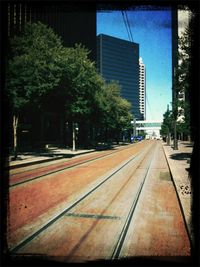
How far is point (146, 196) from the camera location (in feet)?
30.7

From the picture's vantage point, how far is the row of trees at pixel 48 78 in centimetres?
1994

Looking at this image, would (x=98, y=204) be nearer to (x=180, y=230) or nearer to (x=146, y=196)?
(x=146, y=196)

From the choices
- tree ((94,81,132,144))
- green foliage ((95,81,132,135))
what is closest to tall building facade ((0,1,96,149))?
tree ((94,81,132,144))

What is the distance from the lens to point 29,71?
2025 cm

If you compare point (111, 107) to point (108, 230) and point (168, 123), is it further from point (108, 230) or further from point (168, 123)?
point (108, 230)

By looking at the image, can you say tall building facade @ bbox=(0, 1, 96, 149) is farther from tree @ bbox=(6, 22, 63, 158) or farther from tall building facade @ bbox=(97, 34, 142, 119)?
tree @ bbox=(6, 22, 63, 158)

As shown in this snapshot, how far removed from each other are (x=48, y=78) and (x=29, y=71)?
7.68 feet

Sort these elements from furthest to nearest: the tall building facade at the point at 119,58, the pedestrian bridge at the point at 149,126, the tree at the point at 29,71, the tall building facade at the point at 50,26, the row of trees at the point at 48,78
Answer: the pedestrian bridge at the point at 149,126
the row of trees at the point at 48,78
the tree at the point at 29,71
the tall building facade at the point at 119,58
the tall building facade at the point at 50,26

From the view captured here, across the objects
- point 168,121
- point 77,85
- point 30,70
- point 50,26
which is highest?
point 50,26

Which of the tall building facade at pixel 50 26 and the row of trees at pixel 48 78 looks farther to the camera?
the row of trees at pixel 48 78

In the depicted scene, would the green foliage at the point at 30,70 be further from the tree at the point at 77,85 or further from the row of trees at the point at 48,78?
the tree at the point at 77,85

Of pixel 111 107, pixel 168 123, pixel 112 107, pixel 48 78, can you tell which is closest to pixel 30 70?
pixel 48 78

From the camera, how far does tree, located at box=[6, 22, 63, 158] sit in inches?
762

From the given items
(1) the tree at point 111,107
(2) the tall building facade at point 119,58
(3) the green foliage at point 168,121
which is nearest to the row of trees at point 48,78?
(1) the tree at point 111,107
